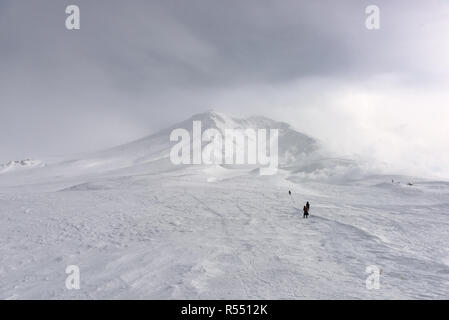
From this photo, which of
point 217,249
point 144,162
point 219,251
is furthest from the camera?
point 144,162

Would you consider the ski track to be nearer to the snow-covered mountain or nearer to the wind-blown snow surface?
the wind-blown snow surface

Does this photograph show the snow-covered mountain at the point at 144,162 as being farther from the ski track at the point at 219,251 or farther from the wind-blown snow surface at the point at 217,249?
the ski track at the point at 219,251

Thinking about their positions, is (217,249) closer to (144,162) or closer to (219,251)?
(219,251)

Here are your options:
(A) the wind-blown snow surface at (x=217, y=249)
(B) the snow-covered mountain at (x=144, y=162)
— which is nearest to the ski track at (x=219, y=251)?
(A) the wind-blown snow surface at (x=217, y=249)

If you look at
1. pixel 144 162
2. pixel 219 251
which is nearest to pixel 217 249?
pixel 219 251

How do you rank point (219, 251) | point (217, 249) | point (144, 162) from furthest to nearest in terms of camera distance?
1. point (144, 162)
2. point (217, 249)
3. point (219, 251)

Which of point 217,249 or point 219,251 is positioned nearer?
point 219,251

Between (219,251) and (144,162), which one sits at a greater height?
(144,162)

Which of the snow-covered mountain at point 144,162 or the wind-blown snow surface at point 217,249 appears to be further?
the snow-covered mountain at point 144,162

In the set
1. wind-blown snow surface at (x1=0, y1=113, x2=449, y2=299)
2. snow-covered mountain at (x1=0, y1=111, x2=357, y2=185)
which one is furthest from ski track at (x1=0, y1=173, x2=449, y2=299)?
snow-covered mountain at (x1=0, y1=111, x2=357, y2=185)
